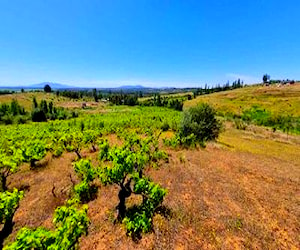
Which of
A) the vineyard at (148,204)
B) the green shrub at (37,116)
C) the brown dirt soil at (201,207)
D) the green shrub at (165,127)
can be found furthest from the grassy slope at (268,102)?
the vineyard at (148,204)

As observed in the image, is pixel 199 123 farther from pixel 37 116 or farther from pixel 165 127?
pixel 37 116

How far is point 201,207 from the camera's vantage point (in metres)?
17.0

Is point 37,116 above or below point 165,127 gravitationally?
below

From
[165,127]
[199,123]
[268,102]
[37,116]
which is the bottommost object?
[37,116]

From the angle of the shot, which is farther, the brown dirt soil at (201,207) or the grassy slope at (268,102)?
the grassy slope at (268,102)

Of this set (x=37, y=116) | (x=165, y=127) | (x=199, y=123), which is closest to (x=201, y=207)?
(x=199, y=123)

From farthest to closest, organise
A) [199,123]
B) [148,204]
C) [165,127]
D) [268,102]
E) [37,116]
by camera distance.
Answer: [268,102] < [37,116] < [165,127] < [199,123] < [148,204]

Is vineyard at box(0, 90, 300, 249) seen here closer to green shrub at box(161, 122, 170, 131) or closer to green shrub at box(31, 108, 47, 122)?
green shrub at box(161, 122, 170, 131)

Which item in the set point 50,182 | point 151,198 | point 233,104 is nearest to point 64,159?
point 50,182

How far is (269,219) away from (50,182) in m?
18.3

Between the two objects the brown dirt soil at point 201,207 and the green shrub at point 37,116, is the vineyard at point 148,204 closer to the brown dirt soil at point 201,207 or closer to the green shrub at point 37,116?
the brown dirt soil at point 201,207

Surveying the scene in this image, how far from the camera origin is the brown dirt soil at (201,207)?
45.8 ft

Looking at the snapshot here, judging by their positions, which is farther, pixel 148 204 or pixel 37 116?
pixel 37 116

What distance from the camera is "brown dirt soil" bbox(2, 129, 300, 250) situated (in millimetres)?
13969
